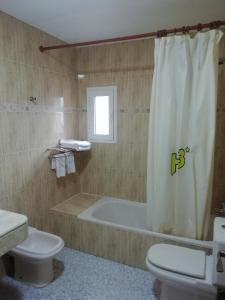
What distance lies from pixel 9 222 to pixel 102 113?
6.19 ft

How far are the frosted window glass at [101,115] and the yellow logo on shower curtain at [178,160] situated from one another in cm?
118

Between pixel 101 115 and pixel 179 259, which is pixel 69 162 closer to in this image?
pixel 101 115

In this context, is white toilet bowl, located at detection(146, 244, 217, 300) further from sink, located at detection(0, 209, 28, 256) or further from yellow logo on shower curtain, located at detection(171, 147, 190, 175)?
sink, located at detection(0, 209, 28, 256)

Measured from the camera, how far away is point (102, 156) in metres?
3.08

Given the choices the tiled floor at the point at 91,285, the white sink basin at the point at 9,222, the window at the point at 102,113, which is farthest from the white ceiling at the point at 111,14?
the tiled floor at the point at 91,285

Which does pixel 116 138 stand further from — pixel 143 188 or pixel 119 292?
pixel 119 292

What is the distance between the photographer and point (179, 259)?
5.71ft

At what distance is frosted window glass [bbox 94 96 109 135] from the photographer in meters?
2.99

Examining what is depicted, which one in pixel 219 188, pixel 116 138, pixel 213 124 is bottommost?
pixel 219 188

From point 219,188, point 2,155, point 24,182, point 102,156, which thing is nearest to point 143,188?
point 102,156

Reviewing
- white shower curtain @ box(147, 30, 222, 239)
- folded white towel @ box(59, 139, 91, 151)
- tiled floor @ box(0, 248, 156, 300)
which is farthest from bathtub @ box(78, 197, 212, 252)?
folded white towel @ box(59, 139, 91, 151)

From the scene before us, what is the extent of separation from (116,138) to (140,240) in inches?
51.5

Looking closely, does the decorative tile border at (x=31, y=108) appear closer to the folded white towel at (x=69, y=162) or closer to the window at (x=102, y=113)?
the window at (x=102, y=113)

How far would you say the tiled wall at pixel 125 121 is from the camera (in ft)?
8.80
